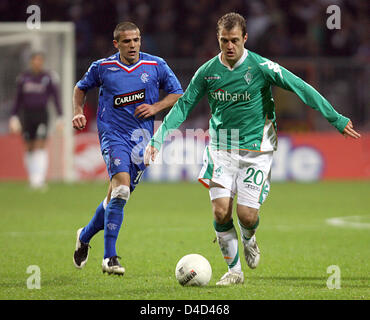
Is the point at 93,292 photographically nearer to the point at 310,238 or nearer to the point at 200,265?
the point at 200,265

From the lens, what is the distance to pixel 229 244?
21.1 ft

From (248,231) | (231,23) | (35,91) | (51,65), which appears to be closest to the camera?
(231,23)

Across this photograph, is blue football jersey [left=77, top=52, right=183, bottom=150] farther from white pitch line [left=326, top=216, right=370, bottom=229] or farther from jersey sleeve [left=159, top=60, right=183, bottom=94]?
white pitch line [left=326, top=216, right=370, bottom=229]

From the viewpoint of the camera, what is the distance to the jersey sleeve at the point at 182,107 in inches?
252

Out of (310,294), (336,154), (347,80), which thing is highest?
(347,80)

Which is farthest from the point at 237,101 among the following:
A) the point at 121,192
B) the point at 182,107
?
the point at 121,192

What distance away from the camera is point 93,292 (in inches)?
228

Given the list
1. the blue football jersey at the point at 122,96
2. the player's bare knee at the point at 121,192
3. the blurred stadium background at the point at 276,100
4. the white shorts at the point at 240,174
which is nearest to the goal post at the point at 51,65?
the blurred stadium background at the point at 276,100

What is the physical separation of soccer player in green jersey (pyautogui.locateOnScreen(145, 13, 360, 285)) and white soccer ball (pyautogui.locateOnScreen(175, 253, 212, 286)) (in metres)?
0.22

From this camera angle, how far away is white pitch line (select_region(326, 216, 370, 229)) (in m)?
10.5

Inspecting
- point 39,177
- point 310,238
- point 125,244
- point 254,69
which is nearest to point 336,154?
point 39,177

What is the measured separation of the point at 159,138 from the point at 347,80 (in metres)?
12.6

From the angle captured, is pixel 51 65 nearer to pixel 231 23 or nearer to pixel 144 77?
pixel 144 77

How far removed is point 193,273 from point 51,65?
12.9 metres
